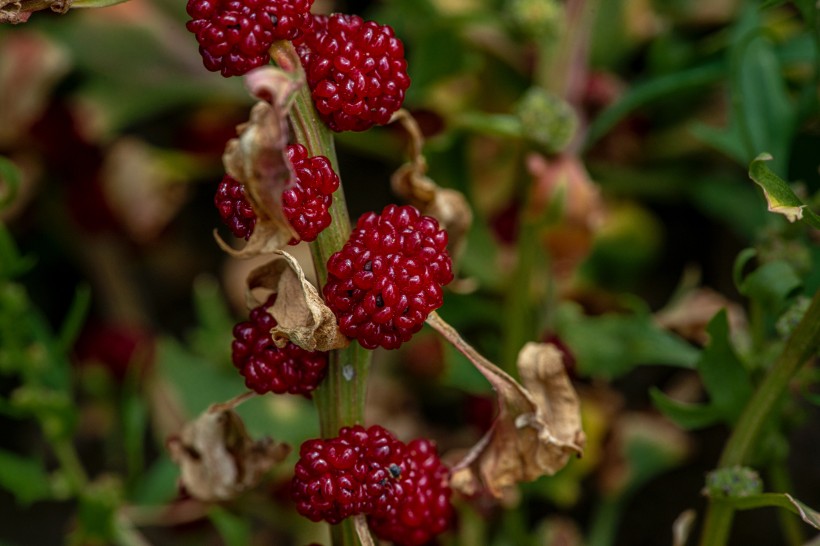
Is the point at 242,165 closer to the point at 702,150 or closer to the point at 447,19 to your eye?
the point at 447,19

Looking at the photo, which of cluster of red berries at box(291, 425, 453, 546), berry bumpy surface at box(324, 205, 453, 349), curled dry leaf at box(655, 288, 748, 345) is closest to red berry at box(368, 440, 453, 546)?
cluster of red berries at box(291, 425, 453, 546)

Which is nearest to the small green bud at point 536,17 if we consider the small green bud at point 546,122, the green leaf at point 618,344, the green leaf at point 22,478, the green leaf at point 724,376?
the small green bud at point 546,122

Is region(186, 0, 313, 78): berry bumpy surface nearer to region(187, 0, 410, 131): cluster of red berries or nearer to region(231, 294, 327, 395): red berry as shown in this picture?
region(187, 0, 410, 131): cluster of red berries

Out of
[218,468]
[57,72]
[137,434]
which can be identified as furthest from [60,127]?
[218,468]

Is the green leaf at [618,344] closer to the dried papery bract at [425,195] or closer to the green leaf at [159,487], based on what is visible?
the dried papery bract at [425,195]

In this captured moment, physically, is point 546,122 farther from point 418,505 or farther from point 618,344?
point 418,505

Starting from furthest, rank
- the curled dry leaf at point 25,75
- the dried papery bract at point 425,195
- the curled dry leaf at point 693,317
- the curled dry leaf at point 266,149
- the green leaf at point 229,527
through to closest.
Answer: the curled dry leaf at point 25,75, the curled dry leaf at point 693,317, the green leaf at point 229,527, the dried papery bract at point 425,195, the curled dry leaf at point 266,149

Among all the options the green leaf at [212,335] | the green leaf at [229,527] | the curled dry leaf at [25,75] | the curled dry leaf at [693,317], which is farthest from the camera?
the curled dry leaf at [25,75]

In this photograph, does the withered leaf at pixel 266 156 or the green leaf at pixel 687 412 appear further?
the green leaf at pixel 687 412
